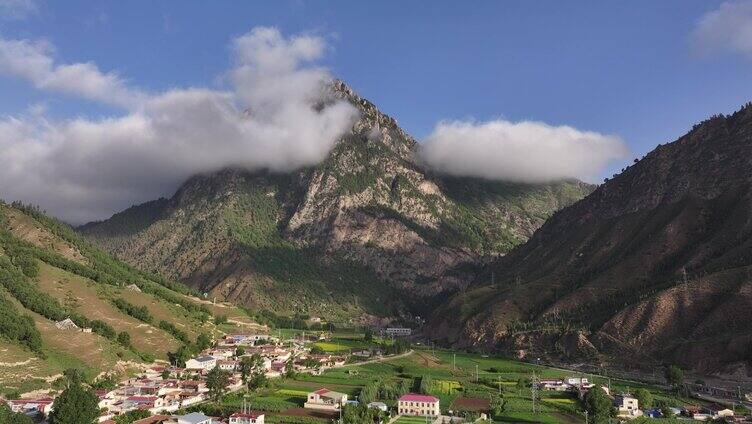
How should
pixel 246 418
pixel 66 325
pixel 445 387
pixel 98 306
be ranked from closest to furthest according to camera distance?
pixel 246 418 < pixel 445 387 < pixel 66 325 < pixel 98 306

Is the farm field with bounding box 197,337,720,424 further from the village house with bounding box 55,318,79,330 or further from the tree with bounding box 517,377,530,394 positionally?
the village house with bounding box 55,318,79,330

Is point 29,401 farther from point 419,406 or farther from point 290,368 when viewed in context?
point 419,406

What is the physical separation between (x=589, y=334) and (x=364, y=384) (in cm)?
7256

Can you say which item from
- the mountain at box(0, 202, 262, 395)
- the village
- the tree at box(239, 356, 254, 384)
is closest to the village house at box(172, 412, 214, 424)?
the village

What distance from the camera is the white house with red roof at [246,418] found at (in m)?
79.3

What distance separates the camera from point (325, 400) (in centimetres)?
9450

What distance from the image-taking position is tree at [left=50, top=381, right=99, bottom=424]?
231 ft

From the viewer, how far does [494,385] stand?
115 m

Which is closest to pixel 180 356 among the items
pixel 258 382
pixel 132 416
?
pixel 258 382

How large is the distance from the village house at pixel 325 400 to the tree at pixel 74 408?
31.2m

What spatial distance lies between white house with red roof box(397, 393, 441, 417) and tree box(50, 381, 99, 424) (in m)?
41.1

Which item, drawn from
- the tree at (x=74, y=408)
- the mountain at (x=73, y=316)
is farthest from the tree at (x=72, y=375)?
the tree at (x=74, y=408)

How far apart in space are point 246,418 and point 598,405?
4783 cm

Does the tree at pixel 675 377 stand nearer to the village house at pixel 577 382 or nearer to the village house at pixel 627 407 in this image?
the village house at pixel 577 382
